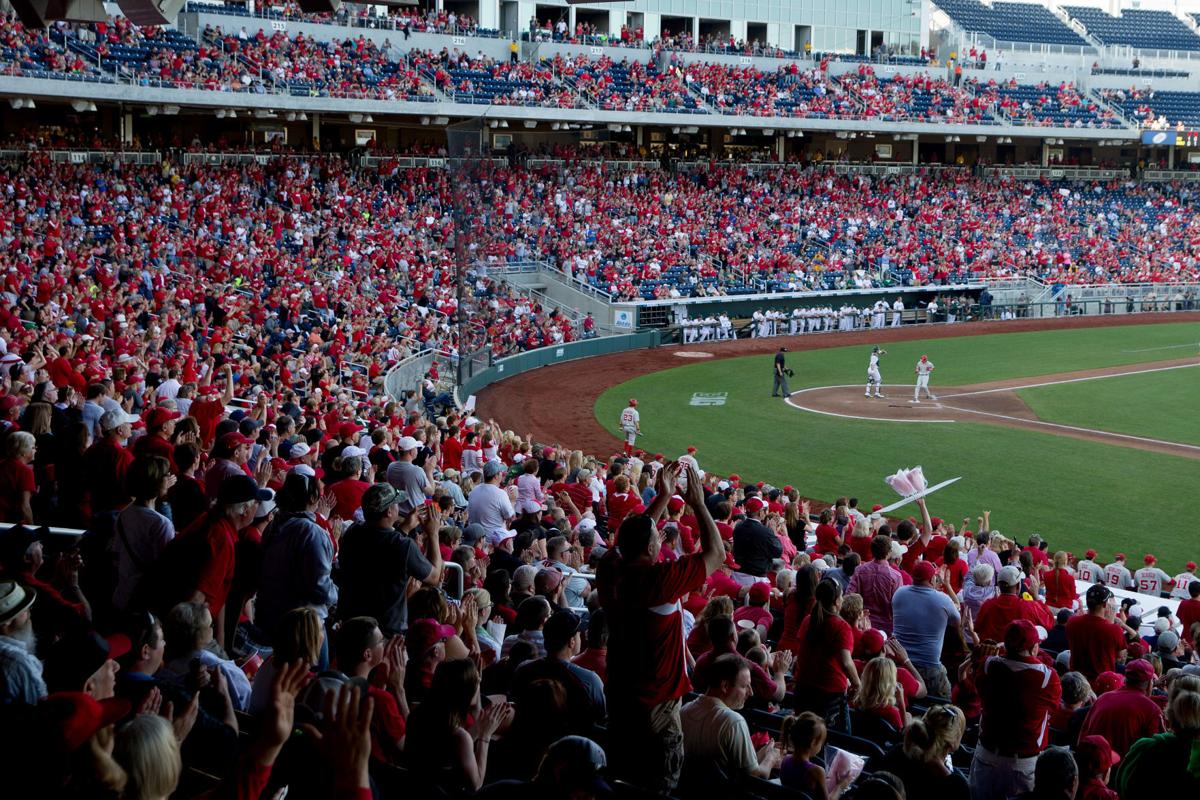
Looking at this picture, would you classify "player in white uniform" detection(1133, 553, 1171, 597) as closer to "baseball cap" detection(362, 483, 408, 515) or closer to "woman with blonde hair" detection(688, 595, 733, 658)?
"woman with blonde hair" detection(688, 595, 733, 658)

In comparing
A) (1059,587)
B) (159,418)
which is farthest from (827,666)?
(1059,587)

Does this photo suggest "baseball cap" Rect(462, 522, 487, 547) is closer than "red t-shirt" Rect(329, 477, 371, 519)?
No

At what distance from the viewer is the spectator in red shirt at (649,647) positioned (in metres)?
5.04

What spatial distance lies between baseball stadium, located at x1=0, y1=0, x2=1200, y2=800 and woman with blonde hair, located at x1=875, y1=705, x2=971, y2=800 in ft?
0.07

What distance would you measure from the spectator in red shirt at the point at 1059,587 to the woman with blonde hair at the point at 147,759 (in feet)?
32.2

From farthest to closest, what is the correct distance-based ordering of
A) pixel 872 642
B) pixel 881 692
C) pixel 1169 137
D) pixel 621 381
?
pixel 1169 137 → pixel 621 381 → pixel 872 642 → pixel 881 692

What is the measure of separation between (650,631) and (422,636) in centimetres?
114

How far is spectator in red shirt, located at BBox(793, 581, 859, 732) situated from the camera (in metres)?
6.55

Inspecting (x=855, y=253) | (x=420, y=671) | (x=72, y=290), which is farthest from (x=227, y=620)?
(x=855, y=253)

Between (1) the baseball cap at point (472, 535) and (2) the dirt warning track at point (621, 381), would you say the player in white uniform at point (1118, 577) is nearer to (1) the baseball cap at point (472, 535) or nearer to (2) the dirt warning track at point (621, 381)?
(1) the baseball cap at point (472, 535)

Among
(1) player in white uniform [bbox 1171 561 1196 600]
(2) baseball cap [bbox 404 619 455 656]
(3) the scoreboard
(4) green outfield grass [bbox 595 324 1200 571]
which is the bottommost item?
(4) green outfield grass [bbox 595 324 1200 571]

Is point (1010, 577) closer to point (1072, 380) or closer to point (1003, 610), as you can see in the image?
point (1003, 610)

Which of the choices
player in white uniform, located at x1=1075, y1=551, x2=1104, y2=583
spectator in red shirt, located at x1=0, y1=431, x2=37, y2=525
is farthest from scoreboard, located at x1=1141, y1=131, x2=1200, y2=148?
spectator in red shirt, located at x1=0, y1=431, x2=37, y2=525

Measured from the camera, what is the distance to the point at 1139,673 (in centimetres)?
638
